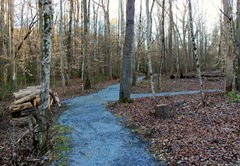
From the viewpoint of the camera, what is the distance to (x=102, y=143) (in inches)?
265

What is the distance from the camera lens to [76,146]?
21.4 ft

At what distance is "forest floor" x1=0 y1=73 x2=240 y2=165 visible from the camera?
17.8ft

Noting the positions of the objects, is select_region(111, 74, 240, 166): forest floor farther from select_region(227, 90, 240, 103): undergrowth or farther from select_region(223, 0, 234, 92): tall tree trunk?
select_region(223, 0, 234, 92): tall tree trunk

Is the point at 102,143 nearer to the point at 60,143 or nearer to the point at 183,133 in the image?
the point at 60,143

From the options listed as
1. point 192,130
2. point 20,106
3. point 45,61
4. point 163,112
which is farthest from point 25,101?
point 192,130

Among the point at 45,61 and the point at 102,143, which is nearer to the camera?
the point at 45,61

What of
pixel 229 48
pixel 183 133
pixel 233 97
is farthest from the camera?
pixel 229 48

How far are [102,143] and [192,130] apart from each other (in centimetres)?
279

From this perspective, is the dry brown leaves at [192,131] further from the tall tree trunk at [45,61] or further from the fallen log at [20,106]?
the fallen log at [20,106]

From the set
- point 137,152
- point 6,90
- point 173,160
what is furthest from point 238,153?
point 6,90

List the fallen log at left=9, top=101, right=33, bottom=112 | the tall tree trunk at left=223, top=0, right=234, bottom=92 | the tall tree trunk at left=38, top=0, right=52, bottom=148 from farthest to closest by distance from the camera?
the tall tree trunk at left=223, top=0, right=234, bottom=92 → the fallen log at left=9, top=101, right=33, bottom=112 → the tall tree trunk at left=38, top=0, right=52, bottom=148

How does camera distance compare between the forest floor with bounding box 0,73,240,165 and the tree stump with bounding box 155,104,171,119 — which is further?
the tree stump with bounding box 155,104,171,119

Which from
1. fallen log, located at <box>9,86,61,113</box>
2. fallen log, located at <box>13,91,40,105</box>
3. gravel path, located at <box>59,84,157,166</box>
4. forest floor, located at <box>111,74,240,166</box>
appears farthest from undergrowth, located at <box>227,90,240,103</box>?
fallen log, located at <box>13,91,40,105</box>

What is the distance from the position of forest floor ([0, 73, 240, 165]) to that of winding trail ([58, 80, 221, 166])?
1.31 ft
